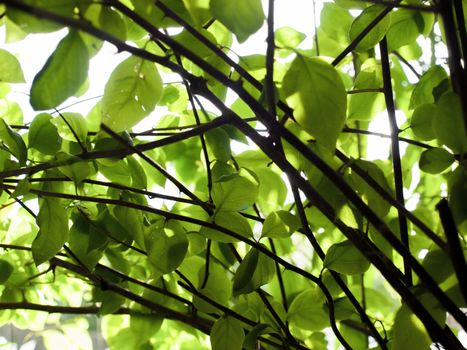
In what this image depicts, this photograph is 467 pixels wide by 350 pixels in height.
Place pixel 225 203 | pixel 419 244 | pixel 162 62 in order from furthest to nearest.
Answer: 1. pixel 419 244
2. pixel 225 203
3. pixel 162 62

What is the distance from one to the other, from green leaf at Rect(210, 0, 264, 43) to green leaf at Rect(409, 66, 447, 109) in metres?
0.16

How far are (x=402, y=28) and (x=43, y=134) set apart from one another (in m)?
0.26

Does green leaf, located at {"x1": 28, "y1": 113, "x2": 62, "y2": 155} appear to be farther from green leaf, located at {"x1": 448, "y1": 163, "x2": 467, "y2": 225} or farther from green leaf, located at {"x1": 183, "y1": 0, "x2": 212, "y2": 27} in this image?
green leaf, located at {"x1": 448, "y1": 163, "x2": 467, "y2": 225}

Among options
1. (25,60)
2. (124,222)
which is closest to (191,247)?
(124,222)

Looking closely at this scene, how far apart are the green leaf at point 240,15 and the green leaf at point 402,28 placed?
16cm

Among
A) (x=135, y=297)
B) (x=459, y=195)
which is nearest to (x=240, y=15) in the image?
(x=459, y=195)

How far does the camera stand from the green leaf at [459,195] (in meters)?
0.25

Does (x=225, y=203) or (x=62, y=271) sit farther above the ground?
(x=62, y=271)

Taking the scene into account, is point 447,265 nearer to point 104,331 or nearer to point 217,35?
point 217,35

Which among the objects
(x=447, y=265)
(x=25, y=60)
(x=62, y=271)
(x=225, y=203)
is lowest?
(x=447, y=265)

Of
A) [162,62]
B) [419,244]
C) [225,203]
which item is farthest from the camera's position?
[419,244]

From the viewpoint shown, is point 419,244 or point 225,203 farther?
point 419,244

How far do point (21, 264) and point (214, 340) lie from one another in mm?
240

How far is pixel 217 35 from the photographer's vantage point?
15.9 inches
